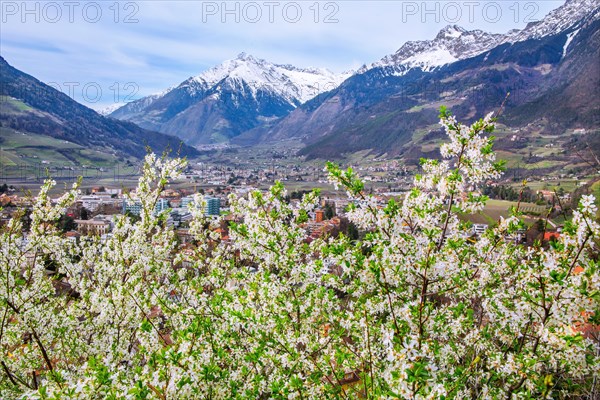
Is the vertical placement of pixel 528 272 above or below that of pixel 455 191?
below

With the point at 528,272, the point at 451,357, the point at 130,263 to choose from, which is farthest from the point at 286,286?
the point at 130,263

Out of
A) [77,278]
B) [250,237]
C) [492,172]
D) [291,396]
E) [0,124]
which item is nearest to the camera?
[291,396]

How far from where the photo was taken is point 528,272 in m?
4.79

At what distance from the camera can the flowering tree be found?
14.1 ft

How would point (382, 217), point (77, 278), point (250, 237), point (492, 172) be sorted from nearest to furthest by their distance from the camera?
point (382, 217) < point (492, 172) < point (250, 237) < point (77, 278)

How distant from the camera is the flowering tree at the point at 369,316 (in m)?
4.29

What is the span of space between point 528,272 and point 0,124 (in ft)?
758

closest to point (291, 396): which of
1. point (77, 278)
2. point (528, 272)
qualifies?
point (528, 272)

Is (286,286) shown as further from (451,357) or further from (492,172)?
(492,172)

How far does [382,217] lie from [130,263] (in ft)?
22.8

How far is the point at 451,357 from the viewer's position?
5980 mm

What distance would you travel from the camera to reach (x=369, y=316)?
6094 mm

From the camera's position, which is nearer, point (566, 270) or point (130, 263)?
point (566, 270)

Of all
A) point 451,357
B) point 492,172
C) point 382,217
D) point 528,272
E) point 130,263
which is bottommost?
point 451,357
